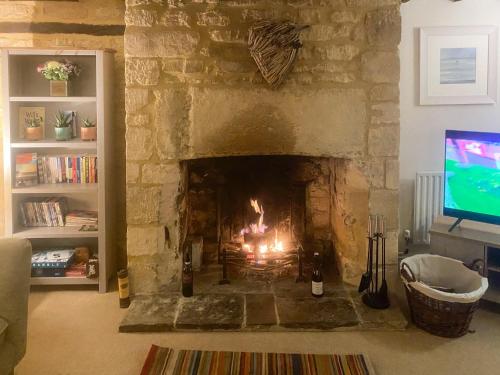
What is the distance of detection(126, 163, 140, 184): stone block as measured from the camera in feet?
10.7

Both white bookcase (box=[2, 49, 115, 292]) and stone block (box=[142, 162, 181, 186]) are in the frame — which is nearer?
stone block (box=[142, 162, 181, 186])

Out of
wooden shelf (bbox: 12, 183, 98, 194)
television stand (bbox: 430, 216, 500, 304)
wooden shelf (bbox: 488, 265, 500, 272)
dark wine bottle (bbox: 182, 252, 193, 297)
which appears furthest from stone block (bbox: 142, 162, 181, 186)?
wooden shelf (bbox: 488, 265, 500, 272)

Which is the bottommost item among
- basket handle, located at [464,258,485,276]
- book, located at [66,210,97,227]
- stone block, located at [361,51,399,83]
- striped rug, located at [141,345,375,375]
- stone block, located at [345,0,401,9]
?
striped rug, located at [141,345,375,375]

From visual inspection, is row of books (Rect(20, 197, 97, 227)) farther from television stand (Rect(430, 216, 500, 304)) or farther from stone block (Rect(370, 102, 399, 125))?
television stand (Rect(430, 216, 500, 304))

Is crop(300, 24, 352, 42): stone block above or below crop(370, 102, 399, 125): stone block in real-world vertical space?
above

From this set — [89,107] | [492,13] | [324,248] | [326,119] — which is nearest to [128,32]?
[89,107]

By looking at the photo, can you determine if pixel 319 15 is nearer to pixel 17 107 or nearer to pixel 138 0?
pixel 138 0

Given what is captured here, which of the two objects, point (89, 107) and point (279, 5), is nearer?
point (279, 5)

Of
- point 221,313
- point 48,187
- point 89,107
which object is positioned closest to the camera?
point 221,313

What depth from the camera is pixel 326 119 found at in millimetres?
3254

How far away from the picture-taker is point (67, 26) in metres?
3.63

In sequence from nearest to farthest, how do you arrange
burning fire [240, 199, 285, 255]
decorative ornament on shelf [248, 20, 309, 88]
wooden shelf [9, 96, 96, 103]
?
decorative ornament on shelf [248, 20, 309, 88], wooden shelf [9, 96, 96, 103], burning fire [240, 199, 285, 255]

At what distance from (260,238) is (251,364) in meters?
1.33

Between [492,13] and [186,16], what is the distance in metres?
2.34
